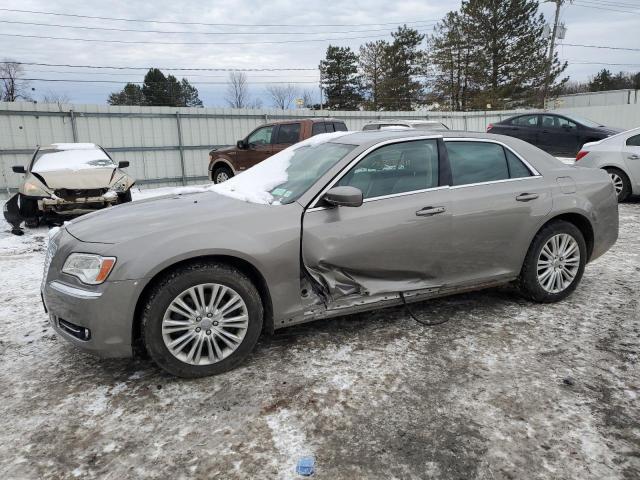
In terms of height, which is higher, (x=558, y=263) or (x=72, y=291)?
(x=72, y=291)

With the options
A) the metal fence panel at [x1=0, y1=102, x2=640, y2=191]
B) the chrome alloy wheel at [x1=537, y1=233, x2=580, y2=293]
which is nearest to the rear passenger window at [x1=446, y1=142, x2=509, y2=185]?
the chrome alloy wheel at [x1=537, y1=233, x2=580, y2=293]

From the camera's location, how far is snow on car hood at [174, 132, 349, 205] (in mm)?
3639

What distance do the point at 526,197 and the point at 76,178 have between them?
24.0ft

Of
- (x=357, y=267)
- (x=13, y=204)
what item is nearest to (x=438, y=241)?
(x=357, y=267)

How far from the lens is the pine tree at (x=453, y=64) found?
40.3 meters

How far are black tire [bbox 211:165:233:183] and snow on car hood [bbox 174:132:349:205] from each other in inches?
339

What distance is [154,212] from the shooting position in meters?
3.39

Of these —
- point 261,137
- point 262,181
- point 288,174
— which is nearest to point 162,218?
point 262,181

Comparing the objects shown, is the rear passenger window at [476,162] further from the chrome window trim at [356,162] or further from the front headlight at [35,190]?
the front headlight at [35,190]

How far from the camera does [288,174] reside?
12.7 feet

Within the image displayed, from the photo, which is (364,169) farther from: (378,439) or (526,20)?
(526,20)

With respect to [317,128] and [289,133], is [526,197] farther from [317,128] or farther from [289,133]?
[289,133]

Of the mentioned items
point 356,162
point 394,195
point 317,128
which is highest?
point 317,128

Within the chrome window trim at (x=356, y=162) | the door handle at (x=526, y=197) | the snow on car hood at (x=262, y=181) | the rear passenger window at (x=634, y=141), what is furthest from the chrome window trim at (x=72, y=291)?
the rear passenger window at (x=634, y=141)
